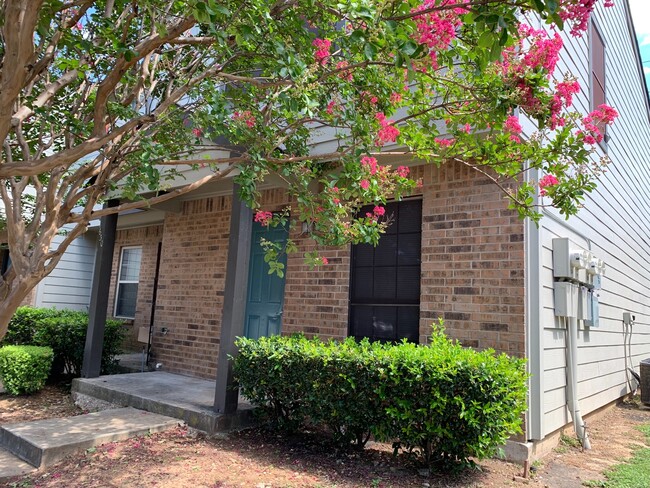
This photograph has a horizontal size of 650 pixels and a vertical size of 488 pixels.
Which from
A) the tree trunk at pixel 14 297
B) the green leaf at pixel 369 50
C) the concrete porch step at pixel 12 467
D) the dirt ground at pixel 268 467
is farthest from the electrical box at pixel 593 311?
the concrete porch step at pixel 12 467

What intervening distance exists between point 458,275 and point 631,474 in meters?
2.40

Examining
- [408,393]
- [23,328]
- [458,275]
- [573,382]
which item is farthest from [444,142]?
[23,328]

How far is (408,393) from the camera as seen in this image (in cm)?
405

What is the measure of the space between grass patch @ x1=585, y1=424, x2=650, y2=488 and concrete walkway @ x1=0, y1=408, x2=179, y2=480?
4260mm

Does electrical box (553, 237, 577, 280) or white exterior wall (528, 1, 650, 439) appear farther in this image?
electrical box (553, 237, 577, 280)

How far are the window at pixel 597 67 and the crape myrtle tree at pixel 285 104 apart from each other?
9.14ft

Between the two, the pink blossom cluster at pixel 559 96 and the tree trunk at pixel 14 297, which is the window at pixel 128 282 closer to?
the tree trunk at pixel 14 297

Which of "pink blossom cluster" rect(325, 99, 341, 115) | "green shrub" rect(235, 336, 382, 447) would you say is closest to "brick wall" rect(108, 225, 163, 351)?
"green shrub" rect(235, 336, 382, 447)

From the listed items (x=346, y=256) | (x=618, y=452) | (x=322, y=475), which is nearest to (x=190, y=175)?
(x=346, y=256)

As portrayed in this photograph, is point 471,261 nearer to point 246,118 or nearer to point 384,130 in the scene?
point 384,130

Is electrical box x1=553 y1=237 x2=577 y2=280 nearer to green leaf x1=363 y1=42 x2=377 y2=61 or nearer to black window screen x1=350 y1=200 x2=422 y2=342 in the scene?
black window screen x1=350 y1=200 x2=422 y2=342

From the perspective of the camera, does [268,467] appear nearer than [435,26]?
No

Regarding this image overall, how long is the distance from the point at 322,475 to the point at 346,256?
2.84 meters

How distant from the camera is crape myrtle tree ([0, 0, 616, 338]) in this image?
3523mm
